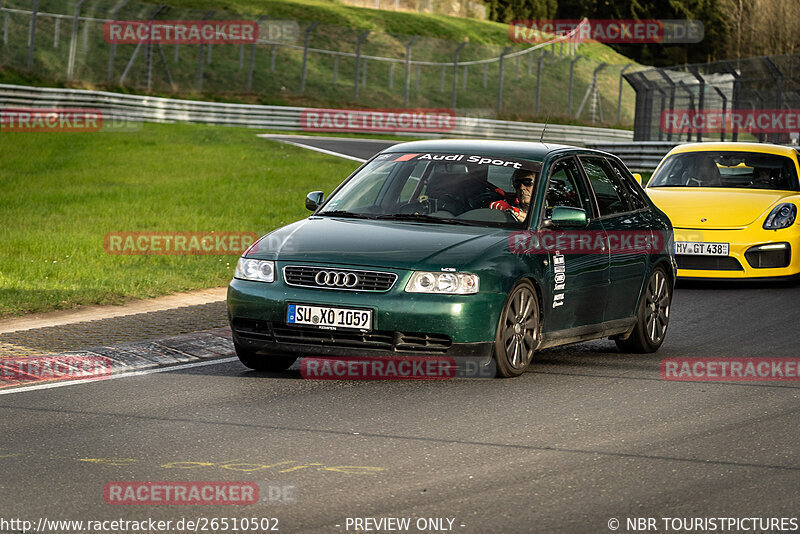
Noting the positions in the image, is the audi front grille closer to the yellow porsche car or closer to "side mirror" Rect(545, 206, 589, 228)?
"side mirror" Rect(545, 206, 589, 228)

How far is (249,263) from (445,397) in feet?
5.12

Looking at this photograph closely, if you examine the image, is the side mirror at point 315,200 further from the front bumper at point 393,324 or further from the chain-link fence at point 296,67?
the chain-link fence at point 296,67

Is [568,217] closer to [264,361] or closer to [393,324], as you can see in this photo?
[393,324]

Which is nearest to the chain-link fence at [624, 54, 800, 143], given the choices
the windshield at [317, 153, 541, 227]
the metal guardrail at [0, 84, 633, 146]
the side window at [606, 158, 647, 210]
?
the metal guardrail at [0, 84, 633, 146]

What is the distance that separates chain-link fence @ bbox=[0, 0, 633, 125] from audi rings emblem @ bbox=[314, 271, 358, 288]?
3375cm

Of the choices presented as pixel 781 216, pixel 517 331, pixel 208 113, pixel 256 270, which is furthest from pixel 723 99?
pixel 256 270

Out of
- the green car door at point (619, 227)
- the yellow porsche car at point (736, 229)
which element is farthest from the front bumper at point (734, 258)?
the green car door at point (619, 227)

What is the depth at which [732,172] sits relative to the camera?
50.2 ft

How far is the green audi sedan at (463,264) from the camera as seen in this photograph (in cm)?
787

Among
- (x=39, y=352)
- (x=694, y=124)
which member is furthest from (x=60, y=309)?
(x=694, y=124)

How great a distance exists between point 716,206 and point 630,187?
173 inches

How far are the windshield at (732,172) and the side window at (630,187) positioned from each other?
5274 millimetres

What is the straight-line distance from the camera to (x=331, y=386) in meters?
8.08

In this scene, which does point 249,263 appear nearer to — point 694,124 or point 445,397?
point 445,397
